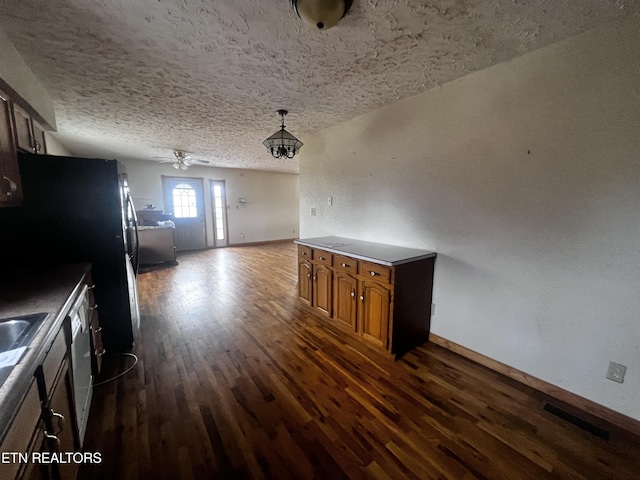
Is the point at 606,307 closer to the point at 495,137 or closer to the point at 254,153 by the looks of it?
the point at 495,137

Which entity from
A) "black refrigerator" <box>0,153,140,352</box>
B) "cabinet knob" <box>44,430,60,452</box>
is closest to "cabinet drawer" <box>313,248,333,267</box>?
"black refrigerator" <box>0,153,140,352</box>

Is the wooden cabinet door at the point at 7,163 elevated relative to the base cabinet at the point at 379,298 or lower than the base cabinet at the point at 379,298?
elevated

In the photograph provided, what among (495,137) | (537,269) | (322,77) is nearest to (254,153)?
(322,77)

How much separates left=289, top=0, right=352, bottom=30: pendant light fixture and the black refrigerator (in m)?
1.84

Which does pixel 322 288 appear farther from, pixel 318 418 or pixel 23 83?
pixel 23 83

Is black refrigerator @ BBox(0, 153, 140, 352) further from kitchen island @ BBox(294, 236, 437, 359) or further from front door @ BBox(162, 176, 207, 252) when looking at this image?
front door @ BBox(162, 176, 207, 252)

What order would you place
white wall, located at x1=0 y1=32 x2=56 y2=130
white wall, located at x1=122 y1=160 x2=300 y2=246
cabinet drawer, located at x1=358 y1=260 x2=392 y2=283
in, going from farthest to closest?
white wall, located at x1=122 y1=160 x2=300 y2=246
cabinet drawer, located at x1=358 y1=260 x2=392 y2=283
white wall, located at x1=0 y1=32 x2=56 y2=130

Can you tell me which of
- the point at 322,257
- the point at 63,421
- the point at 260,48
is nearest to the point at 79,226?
the point at 63,421

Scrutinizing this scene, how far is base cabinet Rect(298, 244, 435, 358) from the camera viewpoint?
2.22 metres

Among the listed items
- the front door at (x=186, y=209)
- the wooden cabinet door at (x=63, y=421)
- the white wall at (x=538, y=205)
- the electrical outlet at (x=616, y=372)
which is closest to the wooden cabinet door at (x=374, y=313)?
the white wall at (x=538, y=205)

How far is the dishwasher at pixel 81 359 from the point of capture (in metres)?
1.34

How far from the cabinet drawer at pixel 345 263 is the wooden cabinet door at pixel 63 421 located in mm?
2003

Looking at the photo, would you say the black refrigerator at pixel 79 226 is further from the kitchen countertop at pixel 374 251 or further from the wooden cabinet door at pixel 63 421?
the kitchen countertop at pixel 374 251

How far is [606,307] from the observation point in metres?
1.63
